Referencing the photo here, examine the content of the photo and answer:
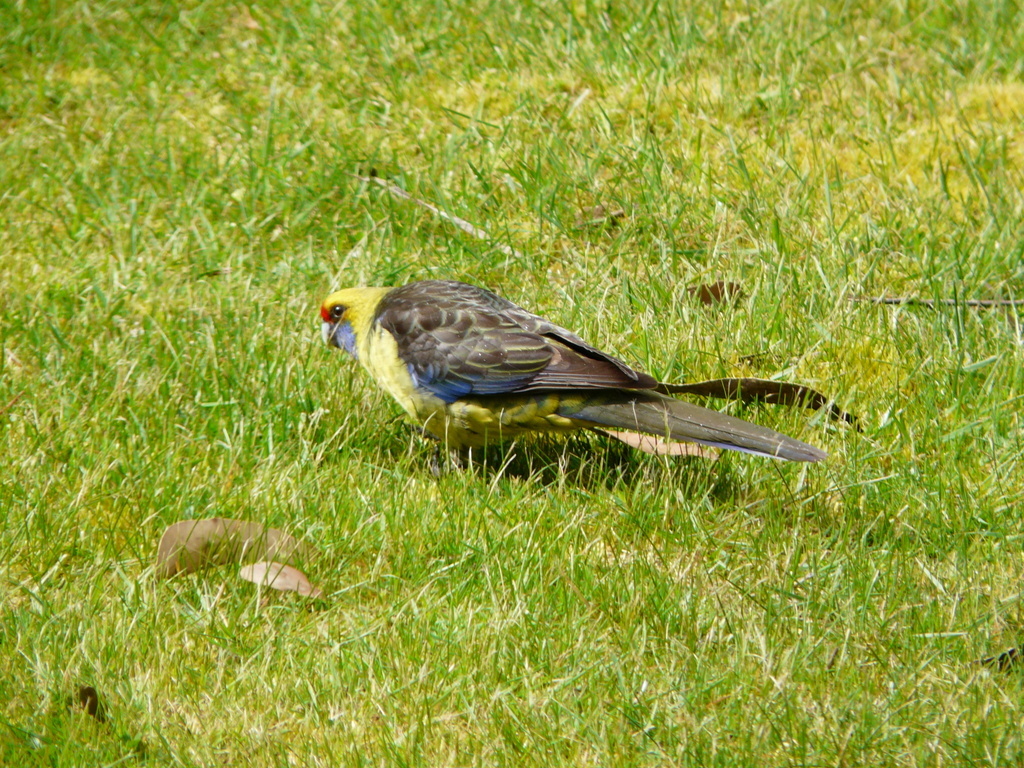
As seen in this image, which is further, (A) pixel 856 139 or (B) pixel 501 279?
(A) pixel 856 139

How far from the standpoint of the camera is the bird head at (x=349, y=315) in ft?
17.3

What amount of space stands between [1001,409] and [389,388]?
2.53 m

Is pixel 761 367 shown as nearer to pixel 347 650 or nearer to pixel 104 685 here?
pixel 347 650

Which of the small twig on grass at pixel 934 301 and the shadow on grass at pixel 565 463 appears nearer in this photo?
the shadow on grass at pixel 565 463

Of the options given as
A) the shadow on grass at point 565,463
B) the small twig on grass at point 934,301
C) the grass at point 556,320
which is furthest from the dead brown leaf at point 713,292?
the shadow on grass at point 565,463

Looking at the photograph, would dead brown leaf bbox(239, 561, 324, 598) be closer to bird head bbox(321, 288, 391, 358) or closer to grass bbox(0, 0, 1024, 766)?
grass bbox(0, 0, 1024, 766)

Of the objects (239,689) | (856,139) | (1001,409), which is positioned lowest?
(239,689)

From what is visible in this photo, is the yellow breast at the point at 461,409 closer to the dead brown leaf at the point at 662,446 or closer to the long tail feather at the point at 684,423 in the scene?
the long tail feather at the point at 684,423

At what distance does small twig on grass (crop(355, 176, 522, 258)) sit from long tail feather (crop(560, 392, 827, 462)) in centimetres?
166

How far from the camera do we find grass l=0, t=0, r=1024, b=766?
354cm

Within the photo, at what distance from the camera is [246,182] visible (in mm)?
6648

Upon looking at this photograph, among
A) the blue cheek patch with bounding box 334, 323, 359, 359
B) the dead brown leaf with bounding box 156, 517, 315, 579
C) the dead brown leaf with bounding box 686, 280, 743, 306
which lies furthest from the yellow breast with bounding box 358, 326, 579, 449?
the dead brown leaf with bounding box 686, 280, 743, 306

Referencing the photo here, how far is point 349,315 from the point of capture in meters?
5.31

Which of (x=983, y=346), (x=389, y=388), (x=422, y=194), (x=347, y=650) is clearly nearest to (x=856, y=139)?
(x=983, y=346)
